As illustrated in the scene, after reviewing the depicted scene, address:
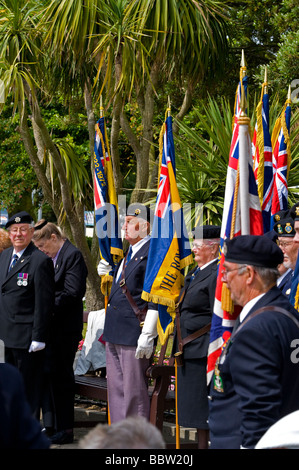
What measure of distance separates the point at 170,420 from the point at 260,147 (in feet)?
9.04

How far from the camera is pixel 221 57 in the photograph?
31.9 feet

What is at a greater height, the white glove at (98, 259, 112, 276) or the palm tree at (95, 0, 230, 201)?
the palm tree at (95, 0, 230, 201)

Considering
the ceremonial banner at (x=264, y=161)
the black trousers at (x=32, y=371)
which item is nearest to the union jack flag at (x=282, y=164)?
the ceremonial banner at (x=264, y=161)

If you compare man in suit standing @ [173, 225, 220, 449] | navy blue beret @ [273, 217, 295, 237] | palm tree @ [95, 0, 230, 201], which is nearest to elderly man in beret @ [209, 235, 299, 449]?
man in suit standing @ [173, 225, 220, 449]

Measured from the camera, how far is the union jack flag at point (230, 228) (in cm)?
400

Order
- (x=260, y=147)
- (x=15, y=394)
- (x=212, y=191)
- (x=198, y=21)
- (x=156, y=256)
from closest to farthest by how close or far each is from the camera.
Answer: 1. (x=15, y=394)
2. (x=156, y=256)
3. (x=260, y=147)
4. (x=212, y=191)
5. (x=198, y=21)

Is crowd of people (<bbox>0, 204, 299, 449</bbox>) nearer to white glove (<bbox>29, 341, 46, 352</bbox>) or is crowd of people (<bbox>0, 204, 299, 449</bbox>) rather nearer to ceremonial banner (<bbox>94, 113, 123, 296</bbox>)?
white glove (<bbox>29, 341, 46, 352</bbox>)

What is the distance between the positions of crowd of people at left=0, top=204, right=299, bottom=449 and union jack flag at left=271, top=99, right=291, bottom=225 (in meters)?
0.66

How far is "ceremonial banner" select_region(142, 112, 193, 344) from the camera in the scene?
546 cm

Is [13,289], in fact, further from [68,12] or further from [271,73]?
[271,73]

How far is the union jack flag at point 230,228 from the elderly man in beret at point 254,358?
0.59 m

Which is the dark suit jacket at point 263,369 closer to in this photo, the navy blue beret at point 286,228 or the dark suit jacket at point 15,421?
the dark suit jacket at point 15,421

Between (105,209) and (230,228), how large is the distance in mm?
2592
